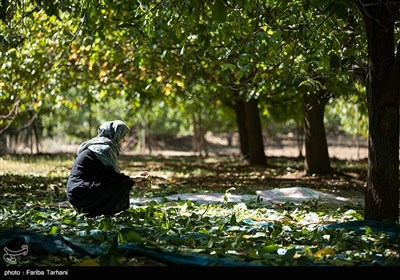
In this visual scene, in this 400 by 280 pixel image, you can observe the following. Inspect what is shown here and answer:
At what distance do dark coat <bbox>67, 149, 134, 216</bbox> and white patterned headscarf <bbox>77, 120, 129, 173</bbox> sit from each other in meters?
0.07

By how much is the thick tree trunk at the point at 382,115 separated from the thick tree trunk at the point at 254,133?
399 inches

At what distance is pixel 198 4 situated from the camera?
6.39 meters

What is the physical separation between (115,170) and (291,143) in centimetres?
3090

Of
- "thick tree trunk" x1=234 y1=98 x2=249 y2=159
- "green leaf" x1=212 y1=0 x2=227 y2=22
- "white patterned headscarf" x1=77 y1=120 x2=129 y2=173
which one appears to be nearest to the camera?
"green leaf" x1=212 y1=0 x2=227 y2=22

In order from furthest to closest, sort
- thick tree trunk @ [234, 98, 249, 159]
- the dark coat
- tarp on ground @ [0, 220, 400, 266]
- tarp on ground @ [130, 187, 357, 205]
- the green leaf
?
thick tree trunk @ [234, 98, 249, 159] → tarp on ground @ [130, 187, 357, 205] → the dark coat → the green leaf → tarp on ground @ [0, 220, 400, 266]

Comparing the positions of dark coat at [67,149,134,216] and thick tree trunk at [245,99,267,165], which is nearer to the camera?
dark coat at [67,149,134,216]

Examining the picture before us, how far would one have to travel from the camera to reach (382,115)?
18.0ft

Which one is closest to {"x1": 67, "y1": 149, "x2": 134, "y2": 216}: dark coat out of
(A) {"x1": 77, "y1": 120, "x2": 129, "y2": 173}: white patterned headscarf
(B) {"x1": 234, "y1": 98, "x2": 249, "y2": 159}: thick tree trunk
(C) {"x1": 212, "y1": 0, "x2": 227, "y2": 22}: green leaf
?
(A) {"x1": 77, "y1": 120, "x2": 129, "y2": 173}: white patterned headscarf

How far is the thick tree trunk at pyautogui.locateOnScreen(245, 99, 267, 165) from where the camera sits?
51.8 feet

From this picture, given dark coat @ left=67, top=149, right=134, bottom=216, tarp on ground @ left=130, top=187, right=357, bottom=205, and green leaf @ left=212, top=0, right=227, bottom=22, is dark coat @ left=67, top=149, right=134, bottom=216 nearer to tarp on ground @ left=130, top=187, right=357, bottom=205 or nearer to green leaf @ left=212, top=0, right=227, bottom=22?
tarp on ground @ left=130, top=187, right=357, bottom=205

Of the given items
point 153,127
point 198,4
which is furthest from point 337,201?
point 153,127

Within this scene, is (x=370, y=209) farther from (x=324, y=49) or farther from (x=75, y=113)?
(x=75, y=113)

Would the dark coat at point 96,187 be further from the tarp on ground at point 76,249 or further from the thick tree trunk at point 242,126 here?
the thick tree trunk at point 242,126

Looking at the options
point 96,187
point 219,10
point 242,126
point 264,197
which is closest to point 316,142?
point 264,197
